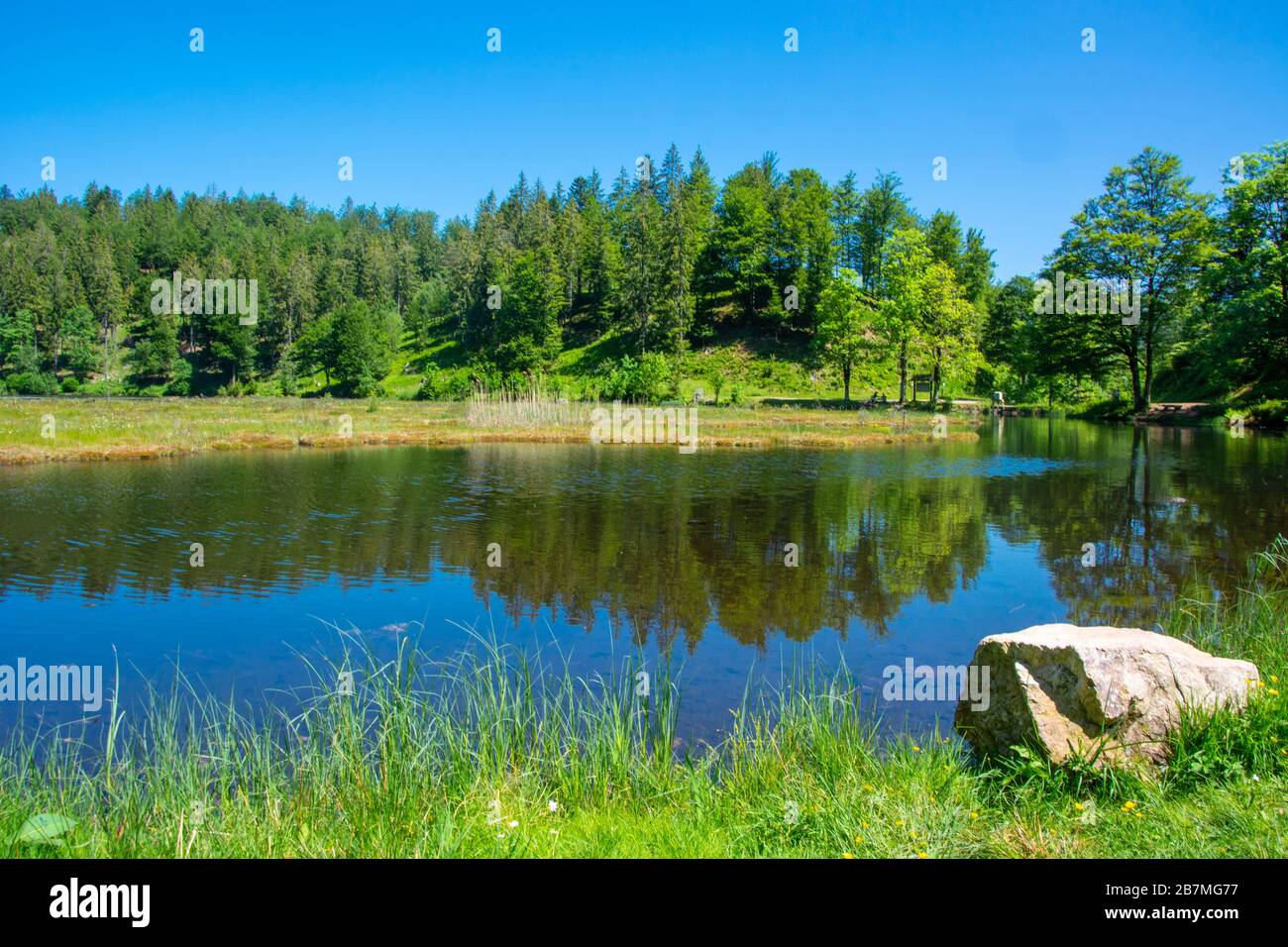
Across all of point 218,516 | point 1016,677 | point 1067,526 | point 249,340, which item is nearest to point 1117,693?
point 1016,677

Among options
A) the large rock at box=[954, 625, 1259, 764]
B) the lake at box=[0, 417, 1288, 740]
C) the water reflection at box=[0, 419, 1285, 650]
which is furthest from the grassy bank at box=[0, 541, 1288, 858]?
the water reflection at box=[0, 419, 1285, 650]

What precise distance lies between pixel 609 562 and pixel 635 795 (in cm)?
997

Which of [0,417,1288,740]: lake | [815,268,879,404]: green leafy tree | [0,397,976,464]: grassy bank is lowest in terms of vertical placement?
[0,417,1288,740]: lake

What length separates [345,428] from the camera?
43.7m

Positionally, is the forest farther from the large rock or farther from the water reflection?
the large rock

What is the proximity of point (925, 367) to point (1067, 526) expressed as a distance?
46485 millimetres

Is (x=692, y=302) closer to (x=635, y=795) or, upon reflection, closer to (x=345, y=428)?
(x=345, y=428)

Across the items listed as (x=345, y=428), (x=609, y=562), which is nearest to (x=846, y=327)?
(x=345, y=428)

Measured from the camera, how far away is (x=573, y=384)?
7600cm

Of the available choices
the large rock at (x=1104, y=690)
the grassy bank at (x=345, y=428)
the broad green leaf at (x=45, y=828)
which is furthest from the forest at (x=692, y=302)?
the broad green leaf at (x=45, y=828)

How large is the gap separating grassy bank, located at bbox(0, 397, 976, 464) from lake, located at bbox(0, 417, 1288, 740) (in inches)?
189

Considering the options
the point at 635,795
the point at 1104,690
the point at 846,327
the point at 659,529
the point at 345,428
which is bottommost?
the point at 635,795

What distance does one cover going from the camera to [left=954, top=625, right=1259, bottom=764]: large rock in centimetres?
599
